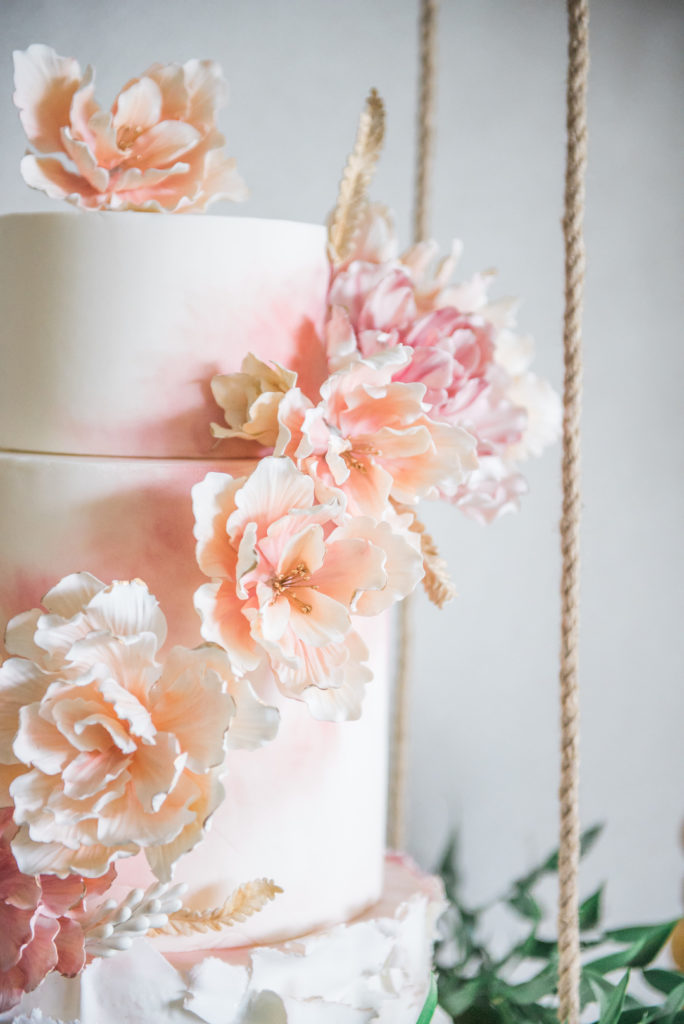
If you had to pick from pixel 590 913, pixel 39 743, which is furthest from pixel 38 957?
pixel 590 913

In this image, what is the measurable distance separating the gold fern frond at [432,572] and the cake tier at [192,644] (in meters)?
0.05

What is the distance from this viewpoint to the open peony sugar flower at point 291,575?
52cm

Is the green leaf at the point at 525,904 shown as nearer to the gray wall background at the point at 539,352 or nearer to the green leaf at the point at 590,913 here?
the green leaf at the point at 590,913

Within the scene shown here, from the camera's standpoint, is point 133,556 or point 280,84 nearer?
point 133,556

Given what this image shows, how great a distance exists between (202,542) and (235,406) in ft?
0.31

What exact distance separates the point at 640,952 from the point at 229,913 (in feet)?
1.36

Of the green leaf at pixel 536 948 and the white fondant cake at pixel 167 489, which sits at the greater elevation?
the white fondant cake at pixel 167 489

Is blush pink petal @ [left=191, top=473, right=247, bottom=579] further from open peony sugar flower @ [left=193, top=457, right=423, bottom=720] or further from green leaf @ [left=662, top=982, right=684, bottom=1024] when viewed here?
green leaf @ [left=662, top=982, right=684, bottom=1024]

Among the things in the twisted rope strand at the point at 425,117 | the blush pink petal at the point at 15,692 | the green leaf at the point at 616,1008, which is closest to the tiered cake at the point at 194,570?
the blush pink petal at the point at 15,692

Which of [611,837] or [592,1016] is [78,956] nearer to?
[592,1016]

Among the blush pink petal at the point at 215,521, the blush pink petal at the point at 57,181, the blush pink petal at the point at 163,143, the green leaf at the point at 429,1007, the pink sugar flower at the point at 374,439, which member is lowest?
the green leaf at the point at 429,1007

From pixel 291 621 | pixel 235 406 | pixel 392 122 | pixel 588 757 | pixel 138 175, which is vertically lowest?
pixel 588 757

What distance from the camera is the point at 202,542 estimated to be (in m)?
0.52

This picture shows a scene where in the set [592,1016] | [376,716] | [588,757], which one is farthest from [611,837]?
[376,716]
